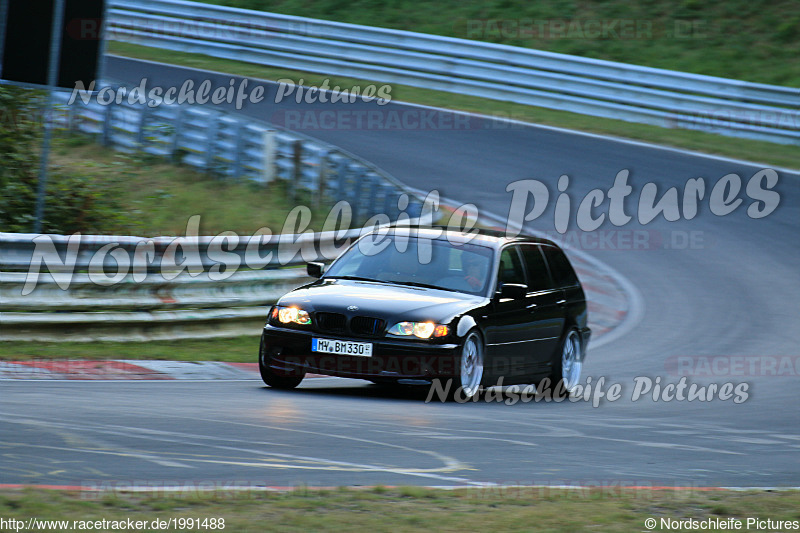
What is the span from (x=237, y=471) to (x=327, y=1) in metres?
28.7

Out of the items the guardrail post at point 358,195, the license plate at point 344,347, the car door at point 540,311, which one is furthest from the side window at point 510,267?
the guardrail post at point 358,195

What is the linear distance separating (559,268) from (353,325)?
308 cm

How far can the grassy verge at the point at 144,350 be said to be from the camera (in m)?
11.5

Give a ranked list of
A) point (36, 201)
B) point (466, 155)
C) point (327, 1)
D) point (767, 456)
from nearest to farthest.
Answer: point (767, 456)
point (36, 201)
point (466, 155)
point (327, 1)

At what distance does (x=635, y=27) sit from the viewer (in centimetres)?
3111

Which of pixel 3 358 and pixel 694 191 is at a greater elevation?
pixel 694 191

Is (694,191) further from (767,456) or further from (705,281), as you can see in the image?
(767,456)

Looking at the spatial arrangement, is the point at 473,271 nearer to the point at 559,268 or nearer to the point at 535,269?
the point at 535,269

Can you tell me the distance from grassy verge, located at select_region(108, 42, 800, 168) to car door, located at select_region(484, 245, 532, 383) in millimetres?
13695

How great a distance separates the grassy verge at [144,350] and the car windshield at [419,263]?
5.93ft

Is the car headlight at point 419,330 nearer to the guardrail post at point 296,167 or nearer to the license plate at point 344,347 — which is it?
the license plate at point 344,347

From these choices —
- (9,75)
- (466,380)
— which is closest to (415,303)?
(466,380)

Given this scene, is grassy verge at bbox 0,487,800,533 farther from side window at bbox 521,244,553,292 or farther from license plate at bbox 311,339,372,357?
side window at bbox 521,244,553,292

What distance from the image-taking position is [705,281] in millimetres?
17875
